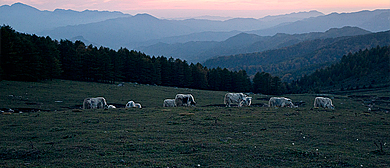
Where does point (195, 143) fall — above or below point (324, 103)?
below

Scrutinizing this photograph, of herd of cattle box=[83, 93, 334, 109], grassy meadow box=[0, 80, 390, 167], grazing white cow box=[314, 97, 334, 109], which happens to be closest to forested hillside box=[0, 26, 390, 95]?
herd of cattle box=[83, 93, 334, 109]

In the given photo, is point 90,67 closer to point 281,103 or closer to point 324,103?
point 281,103

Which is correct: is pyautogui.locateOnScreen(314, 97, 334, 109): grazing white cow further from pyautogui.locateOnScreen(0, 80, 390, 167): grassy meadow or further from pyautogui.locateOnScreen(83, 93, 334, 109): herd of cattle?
pyautogui.locateOnScreen(0, 80, 390, 167): grassy meadow

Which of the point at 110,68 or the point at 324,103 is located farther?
the point at 110,68

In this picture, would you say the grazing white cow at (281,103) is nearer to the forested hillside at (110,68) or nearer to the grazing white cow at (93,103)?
the grazing white cow at (93,103)

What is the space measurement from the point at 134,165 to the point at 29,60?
60.0 meters

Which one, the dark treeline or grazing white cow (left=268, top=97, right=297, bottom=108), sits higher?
the dark treeline

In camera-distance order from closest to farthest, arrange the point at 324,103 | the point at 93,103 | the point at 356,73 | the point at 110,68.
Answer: the point at 93,103 < the point at 324,103 < the point at 110,68 < the point at 356,73

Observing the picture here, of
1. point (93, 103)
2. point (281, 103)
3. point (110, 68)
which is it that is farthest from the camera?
point (110, 68)

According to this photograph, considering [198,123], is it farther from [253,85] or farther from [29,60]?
[253,85]

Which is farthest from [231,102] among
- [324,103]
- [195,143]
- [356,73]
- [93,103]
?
[356,73]

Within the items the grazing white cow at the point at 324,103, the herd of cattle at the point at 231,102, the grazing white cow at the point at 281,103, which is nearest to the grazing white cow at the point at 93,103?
the herd of cattle at the point at 231,102

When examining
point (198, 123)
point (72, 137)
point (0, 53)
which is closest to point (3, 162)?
point (72, 137)

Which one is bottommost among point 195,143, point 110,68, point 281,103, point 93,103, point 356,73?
point 195,143
